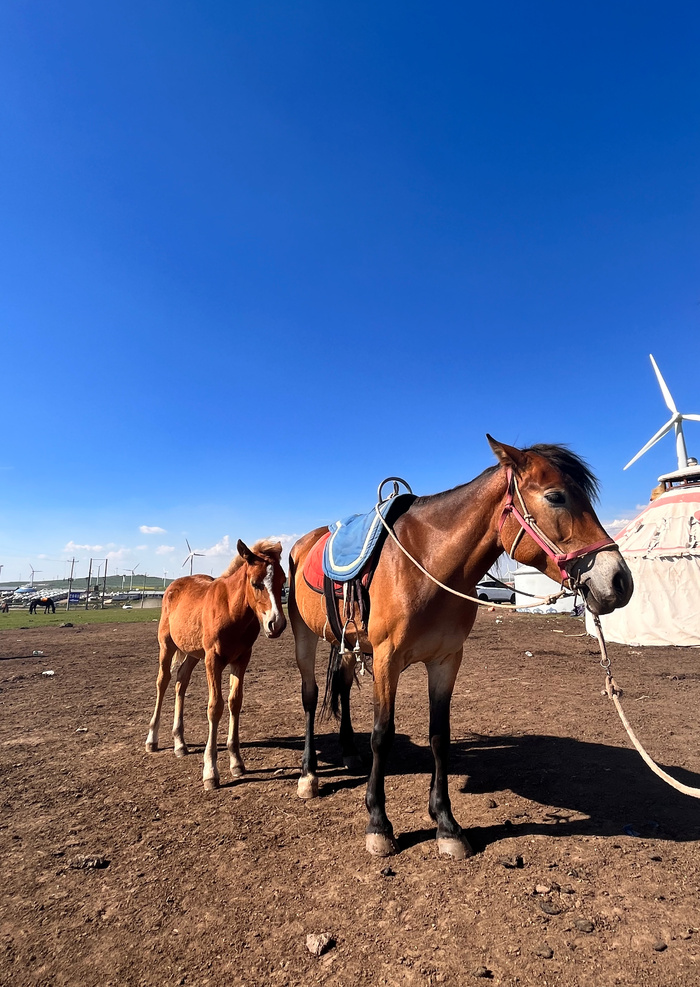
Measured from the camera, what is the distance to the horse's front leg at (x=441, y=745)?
3.51m

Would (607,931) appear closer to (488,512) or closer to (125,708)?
(488,512)

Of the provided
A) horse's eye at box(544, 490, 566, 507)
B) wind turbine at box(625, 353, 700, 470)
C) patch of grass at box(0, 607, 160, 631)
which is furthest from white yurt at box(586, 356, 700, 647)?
patch of grass at box(0, 607, 160, 631)

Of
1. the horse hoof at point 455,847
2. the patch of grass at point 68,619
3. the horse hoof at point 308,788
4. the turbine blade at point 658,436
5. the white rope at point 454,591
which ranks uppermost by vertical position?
the turbine blade at point 658,436

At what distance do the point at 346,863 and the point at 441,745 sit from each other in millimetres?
1093

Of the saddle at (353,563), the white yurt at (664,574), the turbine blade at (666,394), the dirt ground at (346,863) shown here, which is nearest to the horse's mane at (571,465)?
the saddle at (353,563)

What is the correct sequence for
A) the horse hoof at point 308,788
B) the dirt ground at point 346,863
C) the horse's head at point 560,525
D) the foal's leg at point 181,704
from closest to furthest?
the dirt ground at point 346,863 → the horse's head at point 560,525 → the horse hoof at point 308,788 → the foal's leg at point 181,704

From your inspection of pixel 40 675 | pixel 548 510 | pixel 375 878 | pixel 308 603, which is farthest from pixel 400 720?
pixel 40 675

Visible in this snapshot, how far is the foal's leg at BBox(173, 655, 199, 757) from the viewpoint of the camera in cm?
568

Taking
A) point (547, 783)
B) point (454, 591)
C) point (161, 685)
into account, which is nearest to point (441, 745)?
point (454, 591)

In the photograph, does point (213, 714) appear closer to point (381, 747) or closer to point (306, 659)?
point (306, 659)

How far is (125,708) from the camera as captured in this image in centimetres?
796

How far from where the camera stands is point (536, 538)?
10.5 ft

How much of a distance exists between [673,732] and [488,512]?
16.1 ft

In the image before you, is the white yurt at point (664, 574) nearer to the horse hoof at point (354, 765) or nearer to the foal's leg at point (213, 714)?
the horse hoof at point (354, 765)
